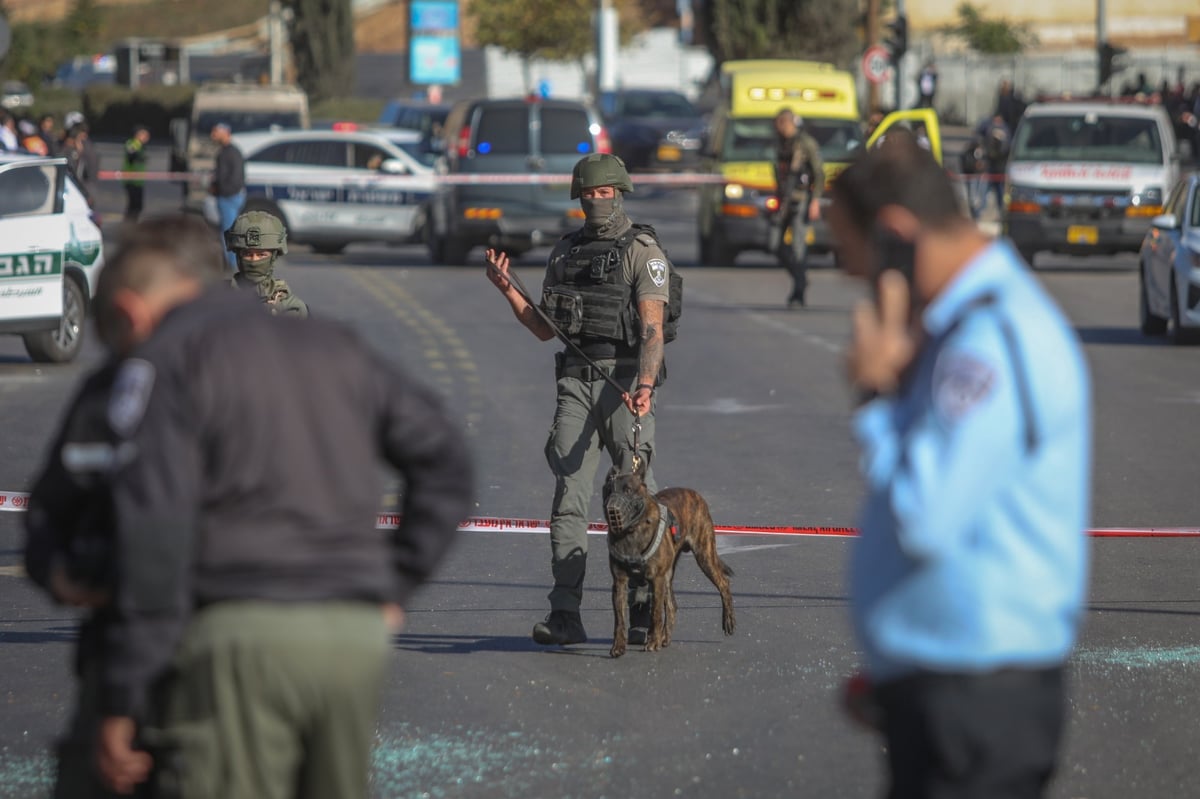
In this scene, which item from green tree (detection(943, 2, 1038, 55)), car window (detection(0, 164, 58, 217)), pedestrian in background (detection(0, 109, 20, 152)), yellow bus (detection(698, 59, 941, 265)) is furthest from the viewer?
green tree (detection(943, 2, 1038, 55))

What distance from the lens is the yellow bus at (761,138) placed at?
25078 mm

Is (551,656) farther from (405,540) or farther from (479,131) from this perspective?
(479,131)

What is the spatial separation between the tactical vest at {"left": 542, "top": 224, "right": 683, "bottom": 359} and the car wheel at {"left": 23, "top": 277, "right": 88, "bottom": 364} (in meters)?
9.79

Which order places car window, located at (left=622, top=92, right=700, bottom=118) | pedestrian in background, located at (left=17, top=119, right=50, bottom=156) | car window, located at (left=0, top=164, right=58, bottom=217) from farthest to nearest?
car window, located at (left=622, top=92, right=700, bottom=118), pedestrian in background, located at (left=17, top=119, right=50, bottom=156), car window, located at (left=0, top=164, right=58, bottom=217)

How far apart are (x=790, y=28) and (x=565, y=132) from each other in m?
27.7

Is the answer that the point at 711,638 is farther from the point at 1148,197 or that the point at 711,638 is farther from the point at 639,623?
the point at 1148,197

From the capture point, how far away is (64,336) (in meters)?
16.8

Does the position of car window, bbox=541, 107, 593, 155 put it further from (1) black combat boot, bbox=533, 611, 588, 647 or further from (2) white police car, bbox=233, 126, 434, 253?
(1) black combat boot, bbox=533, 611, 588, 647


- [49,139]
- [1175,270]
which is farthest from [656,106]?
[1175,270]

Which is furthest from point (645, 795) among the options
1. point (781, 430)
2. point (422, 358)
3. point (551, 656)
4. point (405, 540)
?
point (422, 358)

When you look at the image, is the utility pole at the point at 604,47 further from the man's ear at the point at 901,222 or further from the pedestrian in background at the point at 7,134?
the man's ear at the point at 901,222

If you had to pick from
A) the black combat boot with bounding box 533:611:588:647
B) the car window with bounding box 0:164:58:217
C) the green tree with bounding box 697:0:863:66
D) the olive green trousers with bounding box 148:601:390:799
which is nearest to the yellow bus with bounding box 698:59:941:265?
the car window with bounding box 0:164:58:217

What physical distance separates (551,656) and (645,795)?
5.84 feet

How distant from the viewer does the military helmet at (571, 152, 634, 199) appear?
745 cm
